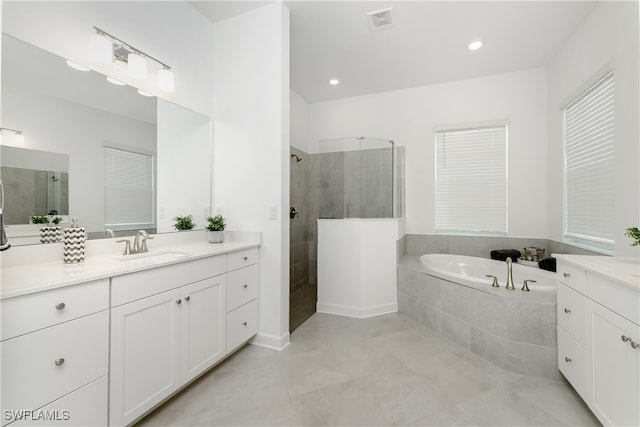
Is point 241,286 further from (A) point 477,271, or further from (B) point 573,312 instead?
(A) point 477,271

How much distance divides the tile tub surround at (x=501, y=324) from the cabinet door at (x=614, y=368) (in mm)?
450

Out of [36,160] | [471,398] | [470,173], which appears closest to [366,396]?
[471,398]

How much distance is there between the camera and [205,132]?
232cm

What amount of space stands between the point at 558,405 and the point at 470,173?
2.50 metres

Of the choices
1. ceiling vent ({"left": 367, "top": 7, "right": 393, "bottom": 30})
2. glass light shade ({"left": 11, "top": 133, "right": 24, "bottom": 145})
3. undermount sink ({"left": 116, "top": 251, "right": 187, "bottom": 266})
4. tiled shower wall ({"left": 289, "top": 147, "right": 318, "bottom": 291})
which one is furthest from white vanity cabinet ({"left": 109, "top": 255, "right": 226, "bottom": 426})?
ceiling vent ({"left": 367, "top": 7, "right": 393, "bottom": 30})

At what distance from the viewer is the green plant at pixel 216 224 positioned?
7.10 ft

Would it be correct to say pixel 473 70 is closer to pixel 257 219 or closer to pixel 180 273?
pixel 257 219

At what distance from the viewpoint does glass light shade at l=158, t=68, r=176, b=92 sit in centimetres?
192

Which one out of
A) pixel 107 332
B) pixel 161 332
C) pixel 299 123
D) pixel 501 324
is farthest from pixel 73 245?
pixel 299 123

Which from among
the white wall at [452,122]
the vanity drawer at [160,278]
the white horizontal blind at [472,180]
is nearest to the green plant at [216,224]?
the vanity drawer at [160,278]

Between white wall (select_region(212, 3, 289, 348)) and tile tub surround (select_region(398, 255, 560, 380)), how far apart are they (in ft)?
4.69

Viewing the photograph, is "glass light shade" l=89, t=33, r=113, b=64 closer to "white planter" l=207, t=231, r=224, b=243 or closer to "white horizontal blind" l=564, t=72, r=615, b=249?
"white planter" l=207, t=231, r=224, b=243

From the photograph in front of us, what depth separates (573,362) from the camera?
1.51 m

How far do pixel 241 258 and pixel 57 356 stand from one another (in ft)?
3.59
